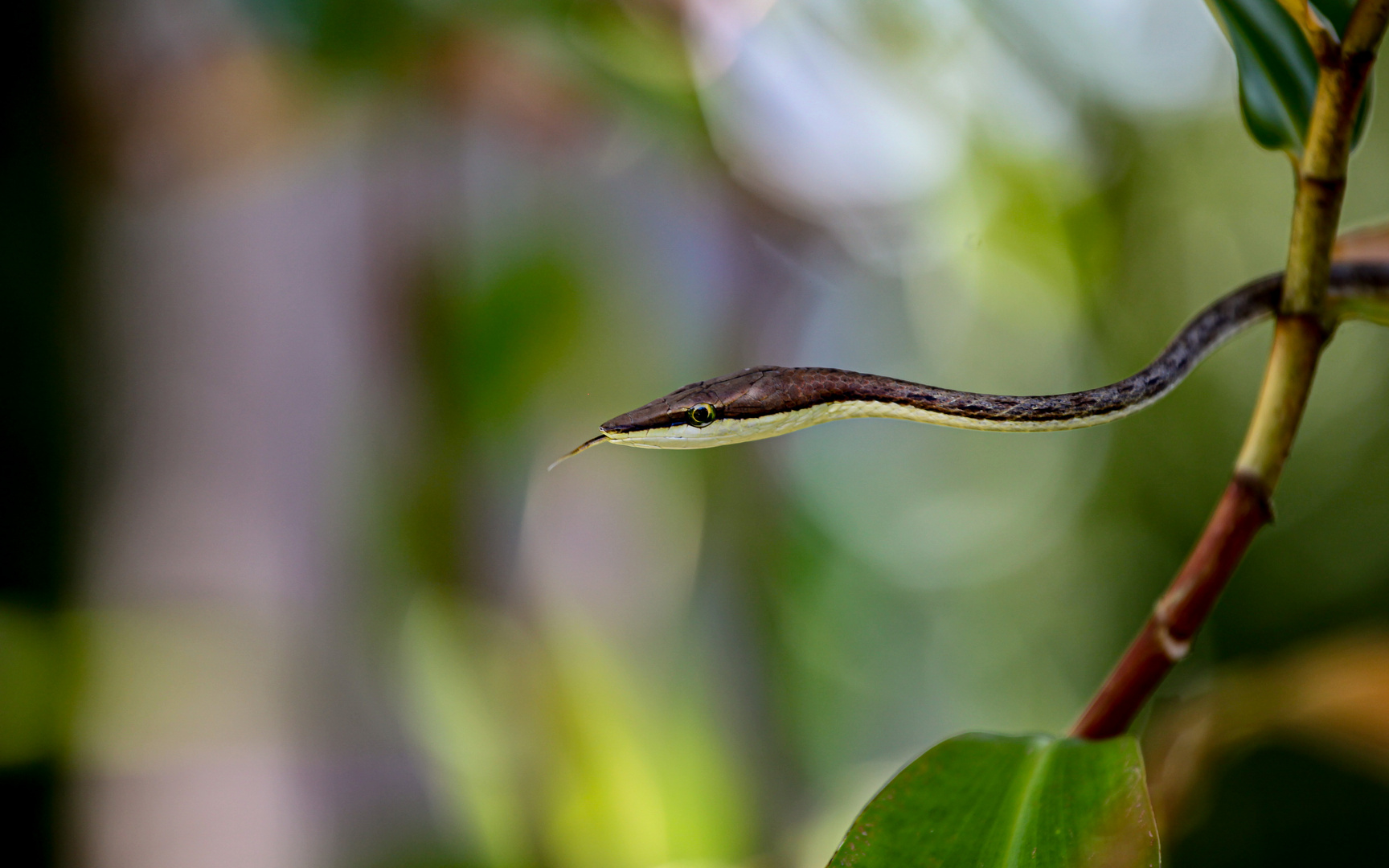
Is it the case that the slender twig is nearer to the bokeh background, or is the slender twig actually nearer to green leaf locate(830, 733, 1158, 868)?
green leaf locate(830, 733, 1158, 868)

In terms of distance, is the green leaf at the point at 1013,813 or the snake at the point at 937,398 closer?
the green leaf at the point at 1013,813

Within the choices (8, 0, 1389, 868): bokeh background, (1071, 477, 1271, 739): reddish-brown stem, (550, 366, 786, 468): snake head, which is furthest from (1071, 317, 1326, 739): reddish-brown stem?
(8, 0, 1389, 868): bokeh background

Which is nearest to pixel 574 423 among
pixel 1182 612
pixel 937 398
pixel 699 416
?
pixel 699 416

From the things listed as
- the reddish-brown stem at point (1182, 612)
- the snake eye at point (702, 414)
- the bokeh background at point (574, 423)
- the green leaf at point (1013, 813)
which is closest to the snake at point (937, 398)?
the snake eye at point (702, 414)

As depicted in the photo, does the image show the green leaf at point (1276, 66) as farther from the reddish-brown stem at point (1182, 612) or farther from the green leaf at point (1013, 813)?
the green leaf at point (1013, 813)

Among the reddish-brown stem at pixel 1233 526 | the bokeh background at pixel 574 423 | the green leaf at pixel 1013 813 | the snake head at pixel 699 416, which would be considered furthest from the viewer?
the bokeh background at pixel 574 423

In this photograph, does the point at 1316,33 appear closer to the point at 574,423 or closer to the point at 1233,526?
the point at 1233,526

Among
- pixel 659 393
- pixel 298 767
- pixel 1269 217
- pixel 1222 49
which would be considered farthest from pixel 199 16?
pixel 1269 217

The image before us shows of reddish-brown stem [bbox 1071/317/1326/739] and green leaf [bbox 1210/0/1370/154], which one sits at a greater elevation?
green leaf [bbox 1210/0/1370/154]
